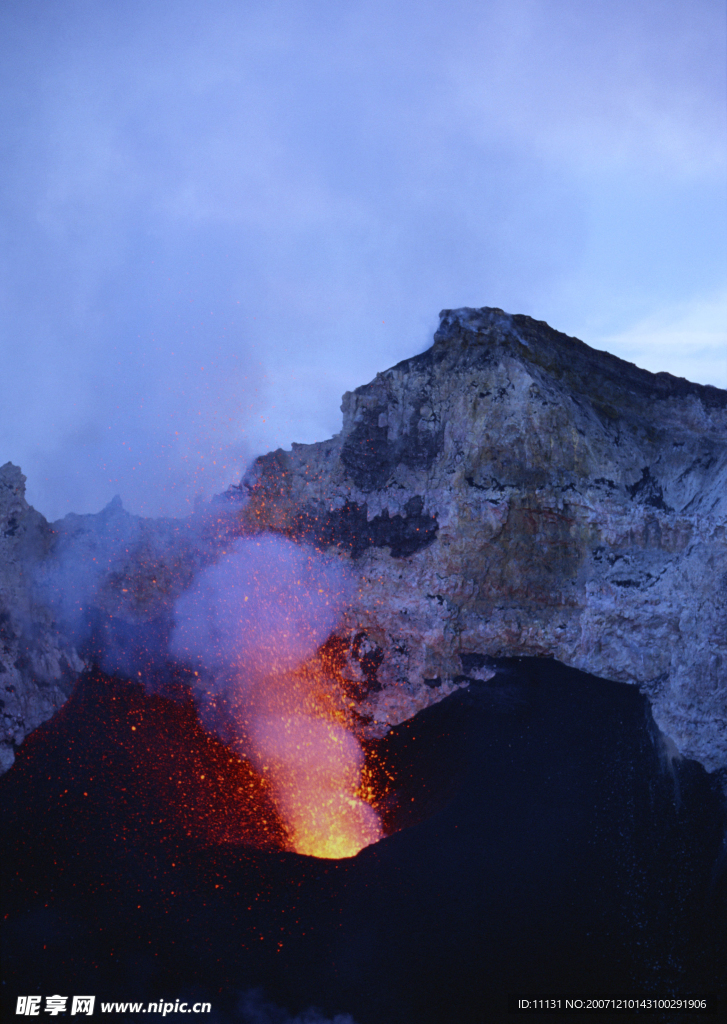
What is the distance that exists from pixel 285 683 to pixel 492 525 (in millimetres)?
4035

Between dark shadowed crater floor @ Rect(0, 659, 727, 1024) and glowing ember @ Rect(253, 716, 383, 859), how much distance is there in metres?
0.32

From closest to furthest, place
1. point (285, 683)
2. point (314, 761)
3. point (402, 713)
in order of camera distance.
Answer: point (314, 761) < point (402, 713) < point (285, 683)

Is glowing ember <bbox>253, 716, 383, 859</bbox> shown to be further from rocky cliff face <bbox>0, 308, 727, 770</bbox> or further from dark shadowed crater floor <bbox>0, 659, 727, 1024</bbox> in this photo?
rocky cliff face <bbox>0, 308, 727, 770</bbox>

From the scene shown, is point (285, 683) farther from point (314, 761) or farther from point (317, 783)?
point (317, 783)

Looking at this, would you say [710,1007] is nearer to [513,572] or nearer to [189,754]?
[513,572]

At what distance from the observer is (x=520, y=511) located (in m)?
9.95

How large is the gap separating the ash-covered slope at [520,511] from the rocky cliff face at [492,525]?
1.0 inches

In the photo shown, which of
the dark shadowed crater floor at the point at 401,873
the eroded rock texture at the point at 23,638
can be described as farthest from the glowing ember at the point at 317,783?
the eroded rock texture at the point at 23,638

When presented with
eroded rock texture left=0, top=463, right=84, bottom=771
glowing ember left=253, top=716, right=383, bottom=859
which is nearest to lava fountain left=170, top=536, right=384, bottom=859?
glowing ember left=253, top=716, right=383, bottom=859

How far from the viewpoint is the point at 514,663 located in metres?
9.69

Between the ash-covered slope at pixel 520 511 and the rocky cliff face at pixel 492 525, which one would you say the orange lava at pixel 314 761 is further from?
the ash-covered slope at pixel 520 511

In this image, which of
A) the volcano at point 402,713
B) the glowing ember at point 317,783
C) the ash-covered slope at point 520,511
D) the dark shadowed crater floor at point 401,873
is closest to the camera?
the dark shadowed crater floor at point 401,873

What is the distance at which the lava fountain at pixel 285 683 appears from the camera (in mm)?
9148

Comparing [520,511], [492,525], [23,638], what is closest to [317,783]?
[492,525]
